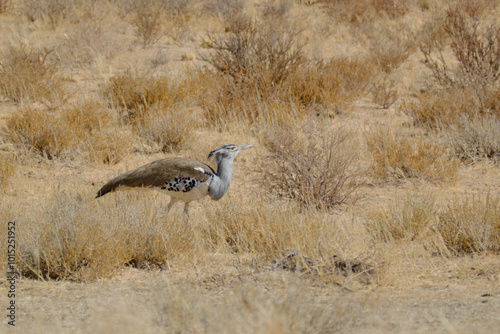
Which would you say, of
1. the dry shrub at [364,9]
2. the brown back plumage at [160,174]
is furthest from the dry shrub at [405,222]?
the dry shrub at [364,9]

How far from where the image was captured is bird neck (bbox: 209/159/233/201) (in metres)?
5.05

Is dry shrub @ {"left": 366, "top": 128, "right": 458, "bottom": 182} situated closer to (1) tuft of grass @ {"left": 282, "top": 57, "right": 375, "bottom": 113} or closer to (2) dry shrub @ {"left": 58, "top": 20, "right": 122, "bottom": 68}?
(1) tuft of grass @ {"left": 282, "top": 57, "right": 375, "bottom": 113}

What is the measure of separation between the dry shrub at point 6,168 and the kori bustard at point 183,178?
5.98ft

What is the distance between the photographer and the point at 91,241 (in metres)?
4.10

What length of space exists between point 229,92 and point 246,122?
0.87m

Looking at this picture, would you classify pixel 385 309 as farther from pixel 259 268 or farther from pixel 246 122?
pixel 246 122

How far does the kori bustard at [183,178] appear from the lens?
4.95 metres

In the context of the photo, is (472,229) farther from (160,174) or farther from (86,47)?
(86,47)

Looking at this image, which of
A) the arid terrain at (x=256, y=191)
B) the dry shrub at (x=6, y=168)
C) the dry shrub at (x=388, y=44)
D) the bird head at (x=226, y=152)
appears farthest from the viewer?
the dry shrub at (x=388, y=44)

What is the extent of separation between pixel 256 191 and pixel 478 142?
10.9ft

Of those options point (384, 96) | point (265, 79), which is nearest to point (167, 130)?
point (265, 79)

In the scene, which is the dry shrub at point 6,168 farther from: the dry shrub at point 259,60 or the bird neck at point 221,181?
the dry shrub at point 259,60

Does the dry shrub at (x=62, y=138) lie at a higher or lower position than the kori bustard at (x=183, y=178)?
lower

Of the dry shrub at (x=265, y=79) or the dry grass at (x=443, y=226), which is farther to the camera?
the dry shrub at (x=265, y=79)
